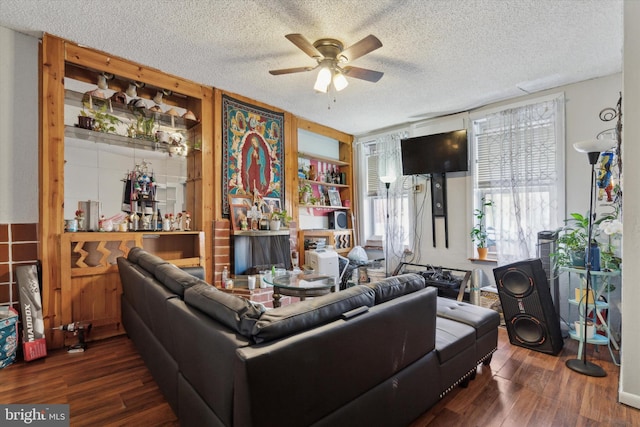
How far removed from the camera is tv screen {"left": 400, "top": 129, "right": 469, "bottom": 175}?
4.09 metres

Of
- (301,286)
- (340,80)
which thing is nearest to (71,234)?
(301,286)

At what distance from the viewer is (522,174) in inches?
143

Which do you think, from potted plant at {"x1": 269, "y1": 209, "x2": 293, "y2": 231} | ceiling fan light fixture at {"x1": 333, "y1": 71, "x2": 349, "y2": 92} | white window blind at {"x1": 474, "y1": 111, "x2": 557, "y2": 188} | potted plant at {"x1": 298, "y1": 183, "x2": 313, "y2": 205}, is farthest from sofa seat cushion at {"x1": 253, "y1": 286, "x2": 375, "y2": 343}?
potted plant at {"x1": 298, "y1": 183, "x2": 313, "y2": 205}

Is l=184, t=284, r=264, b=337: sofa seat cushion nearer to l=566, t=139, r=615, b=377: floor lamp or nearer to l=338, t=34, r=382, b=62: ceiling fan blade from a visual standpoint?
l=338, t=34, r=382, b=62: ceiling fan blade

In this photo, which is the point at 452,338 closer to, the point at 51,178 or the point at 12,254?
the point at 51,178

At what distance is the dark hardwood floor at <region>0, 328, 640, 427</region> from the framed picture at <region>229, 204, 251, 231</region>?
5.60 feet

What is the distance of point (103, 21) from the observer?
7.80ft

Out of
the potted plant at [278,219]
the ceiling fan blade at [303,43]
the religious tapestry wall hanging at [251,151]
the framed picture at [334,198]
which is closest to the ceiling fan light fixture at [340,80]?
the ceiling fan blade at [303,43]

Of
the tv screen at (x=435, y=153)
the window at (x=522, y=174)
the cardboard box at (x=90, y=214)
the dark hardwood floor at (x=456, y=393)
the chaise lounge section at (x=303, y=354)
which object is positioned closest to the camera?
the chaise lounge section at (x=303, y=354)

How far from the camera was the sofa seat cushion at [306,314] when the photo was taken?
1.14 m

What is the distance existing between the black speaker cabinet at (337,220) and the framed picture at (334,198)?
0.54 ft

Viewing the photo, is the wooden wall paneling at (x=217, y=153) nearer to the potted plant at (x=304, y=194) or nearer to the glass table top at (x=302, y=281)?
the glass table top at (x=302, y=281)

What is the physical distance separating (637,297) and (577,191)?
1.85 metres

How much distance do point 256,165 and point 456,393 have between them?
11.0 feet
